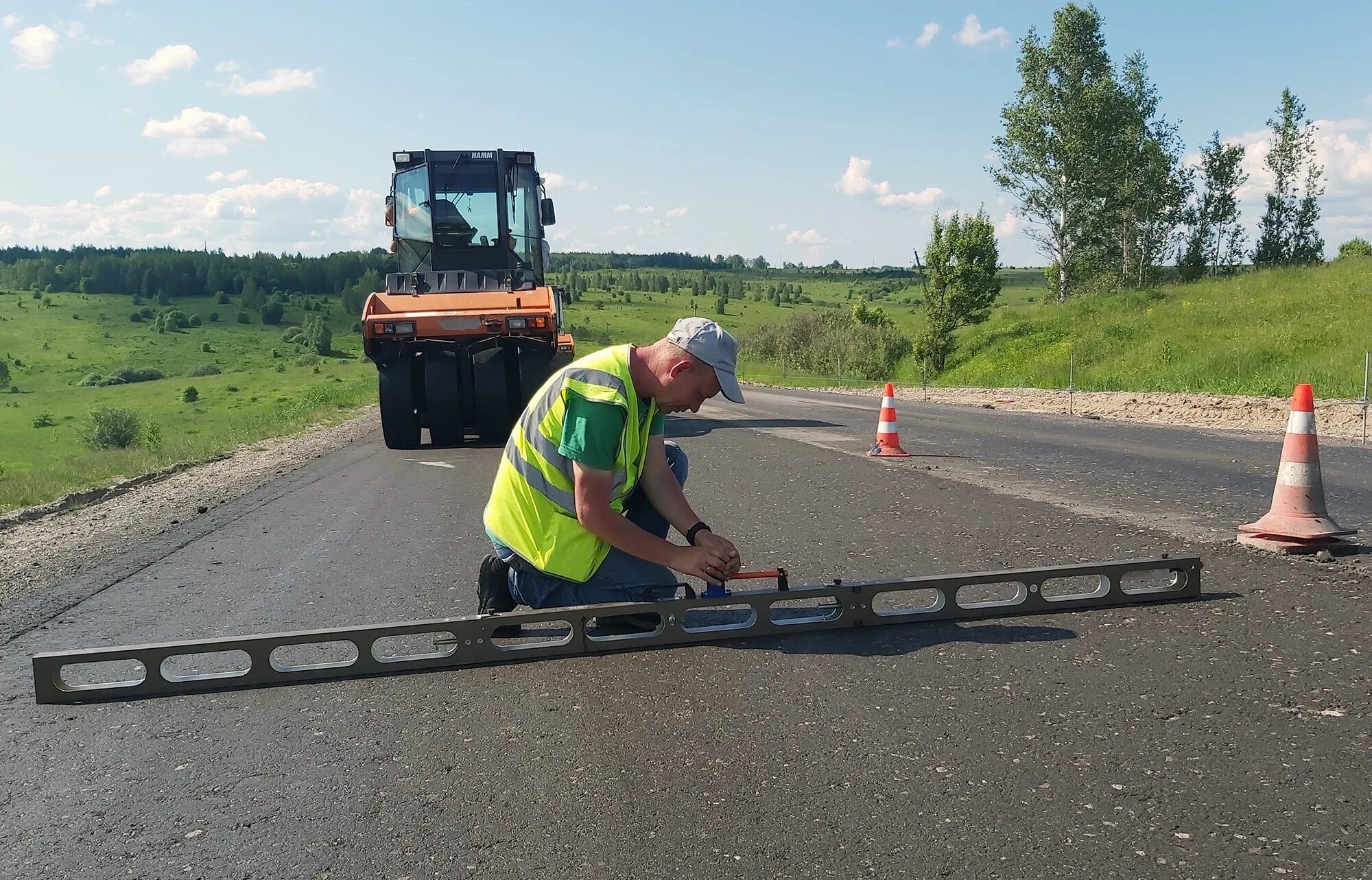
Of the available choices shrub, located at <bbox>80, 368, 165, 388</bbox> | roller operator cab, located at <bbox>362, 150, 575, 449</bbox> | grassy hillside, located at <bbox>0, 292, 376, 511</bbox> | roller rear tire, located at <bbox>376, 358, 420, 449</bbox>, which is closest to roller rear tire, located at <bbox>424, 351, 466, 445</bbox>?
roller operator cab, located at <bbox>362, 150, 575, 449</bbox>

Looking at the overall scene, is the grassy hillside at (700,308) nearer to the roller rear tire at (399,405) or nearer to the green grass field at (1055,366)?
the green grass field at (1055,366)

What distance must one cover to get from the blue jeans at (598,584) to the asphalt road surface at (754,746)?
1.20 feet

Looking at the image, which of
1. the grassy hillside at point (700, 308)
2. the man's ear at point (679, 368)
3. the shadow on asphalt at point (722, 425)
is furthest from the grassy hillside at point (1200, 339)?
the grassy hillside at point (700, 308)

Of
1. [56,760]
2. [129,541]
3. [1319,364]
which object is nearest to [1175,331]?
[1319,364]

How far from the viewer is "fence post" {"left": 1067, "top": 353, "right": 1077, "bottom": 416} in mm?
21228

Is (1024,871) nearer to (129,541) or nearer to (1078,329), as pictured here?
(129,541)

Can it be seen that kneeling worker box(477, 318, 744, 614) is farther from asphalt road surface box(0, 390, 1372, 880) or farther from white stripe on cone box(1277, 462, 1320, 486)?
white stripe on cone box(1277, 462, 1320, 486)

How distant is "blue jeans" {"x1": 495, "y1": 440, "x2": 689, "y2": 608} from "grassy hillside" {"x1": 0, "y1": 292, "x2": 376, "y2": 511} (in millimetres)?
9736

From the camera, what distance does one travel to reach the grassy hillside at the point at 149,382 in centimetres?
1975

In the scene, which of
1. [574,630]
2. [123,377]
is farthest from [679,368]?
[123,377]

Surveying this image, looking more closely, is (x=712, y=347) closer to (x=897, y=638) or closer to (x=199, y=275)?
(x=897, y=638)

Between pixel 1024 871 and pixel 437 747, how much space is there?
1903 mm

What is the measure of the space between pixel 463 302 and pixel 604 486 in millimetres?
8827

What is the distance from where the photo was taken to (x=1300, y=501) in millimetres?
5793
